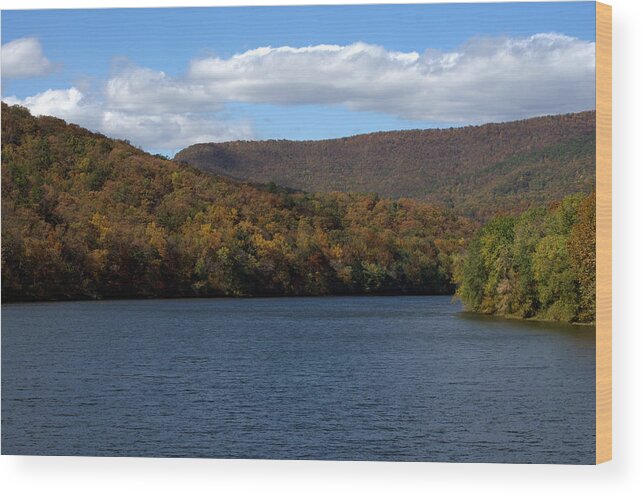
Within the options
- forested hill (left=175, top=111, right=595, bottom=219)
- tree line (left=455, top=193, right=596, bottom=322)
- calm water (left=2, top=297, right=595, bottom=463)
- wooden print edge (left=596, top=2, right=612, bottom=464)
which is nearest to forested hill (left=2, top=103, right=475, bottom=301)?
tree line (left=455, top=193, right=596, bottom=322)

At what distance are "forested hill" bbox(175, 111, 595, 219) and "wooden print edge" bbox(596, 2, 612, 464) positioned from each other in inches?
86.1

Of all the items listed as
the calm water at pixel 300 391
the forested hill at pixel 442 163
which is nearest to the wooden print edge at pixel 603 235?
the calm water at pixel 300 391

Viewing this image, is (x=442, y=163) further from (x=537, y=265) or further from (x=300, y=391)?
(x=300, y=391)

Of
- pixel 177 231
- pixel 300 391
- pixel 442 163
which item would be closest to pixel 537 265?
pixel 442 163

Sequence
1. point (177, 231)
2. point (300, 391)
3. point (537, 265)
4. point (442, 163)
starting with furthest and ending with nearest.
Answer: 1. point (177, 231)
2. point (537, 265)
3. point (442, 163)
4. point (300, 391)

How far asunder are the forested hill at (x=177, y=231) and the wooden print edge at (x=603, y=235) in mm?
11511

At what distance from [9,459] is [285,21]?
759 cm

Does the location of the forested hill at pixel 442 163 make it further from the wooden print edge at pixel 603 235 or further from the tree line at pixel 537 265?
the wooden print edge at pixel 603 235

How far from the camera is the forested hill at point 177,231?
115 ft

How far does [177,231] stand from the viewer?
4872 cm

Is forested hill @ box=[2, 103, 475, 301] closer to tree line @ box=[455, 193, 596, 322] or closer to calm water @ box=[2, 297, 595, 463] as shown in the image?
tree line @ box=[455, 193, 596, 322]

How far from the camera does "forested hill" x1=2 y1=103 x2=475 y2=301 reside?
115 ft

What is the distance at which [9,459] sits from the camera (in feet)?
51.7

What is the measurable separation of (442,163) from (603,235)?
552 inches
